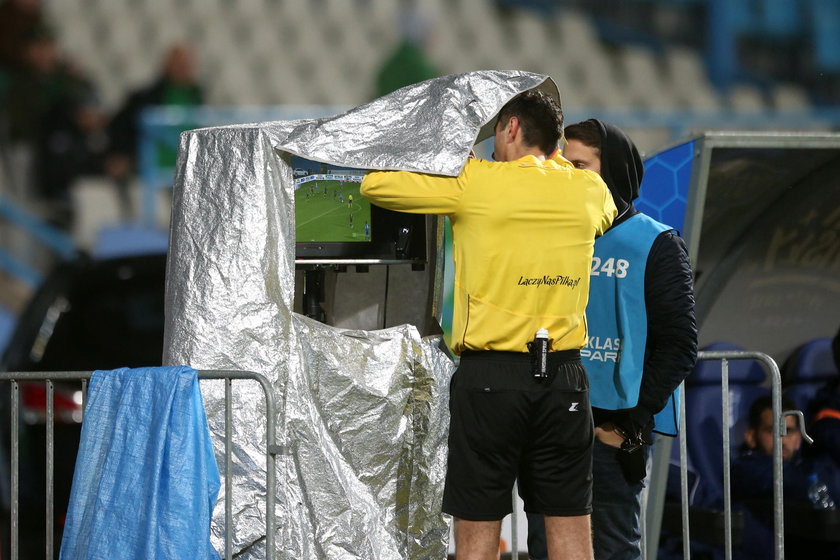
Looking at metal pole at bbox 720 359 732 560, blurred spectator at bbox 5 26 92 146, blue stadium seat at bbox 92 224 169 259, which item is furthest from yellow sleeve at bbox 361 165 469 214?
blurred spectator at bbox 5 26 92 146

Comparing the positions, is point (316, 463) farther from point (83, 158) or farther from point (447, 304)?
point (83, 158)

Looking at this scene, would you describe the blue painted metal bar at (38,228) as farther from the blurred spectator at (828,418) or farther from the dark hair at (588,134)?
the dark hair at (588,134)

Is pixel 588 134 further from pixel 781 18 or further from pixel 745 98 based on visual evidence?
pixel 781 18

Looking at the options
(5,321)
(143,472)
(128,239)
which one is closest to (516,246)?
(143,472)

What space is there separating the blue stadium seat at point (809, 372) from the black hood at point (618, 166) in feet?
6.90

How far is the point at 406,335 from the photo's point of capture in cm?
425

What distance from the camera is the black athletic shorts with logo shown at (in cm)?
354

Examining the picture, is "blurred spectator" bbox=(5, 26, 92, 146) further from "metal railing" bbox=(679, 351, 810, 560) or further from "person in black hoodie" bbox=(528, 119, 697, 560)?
"person in black hoodie" bbox=(528, 119, 697, 560)

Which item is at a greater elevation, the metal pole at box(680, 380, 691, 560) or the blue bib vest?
the blue bib vest

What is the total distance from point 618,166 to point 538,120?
0.44 metres

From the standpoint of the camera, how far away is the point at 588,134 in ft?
13.2

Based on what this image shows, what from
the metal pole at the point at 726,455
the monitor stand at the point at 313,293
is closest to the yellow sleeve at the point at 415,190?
the monitor stand at the point at 313,293

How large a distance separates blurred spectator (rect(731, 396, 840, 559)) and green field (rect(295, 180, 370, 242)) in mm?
2211

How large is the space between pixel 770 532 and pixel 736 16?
808cm
